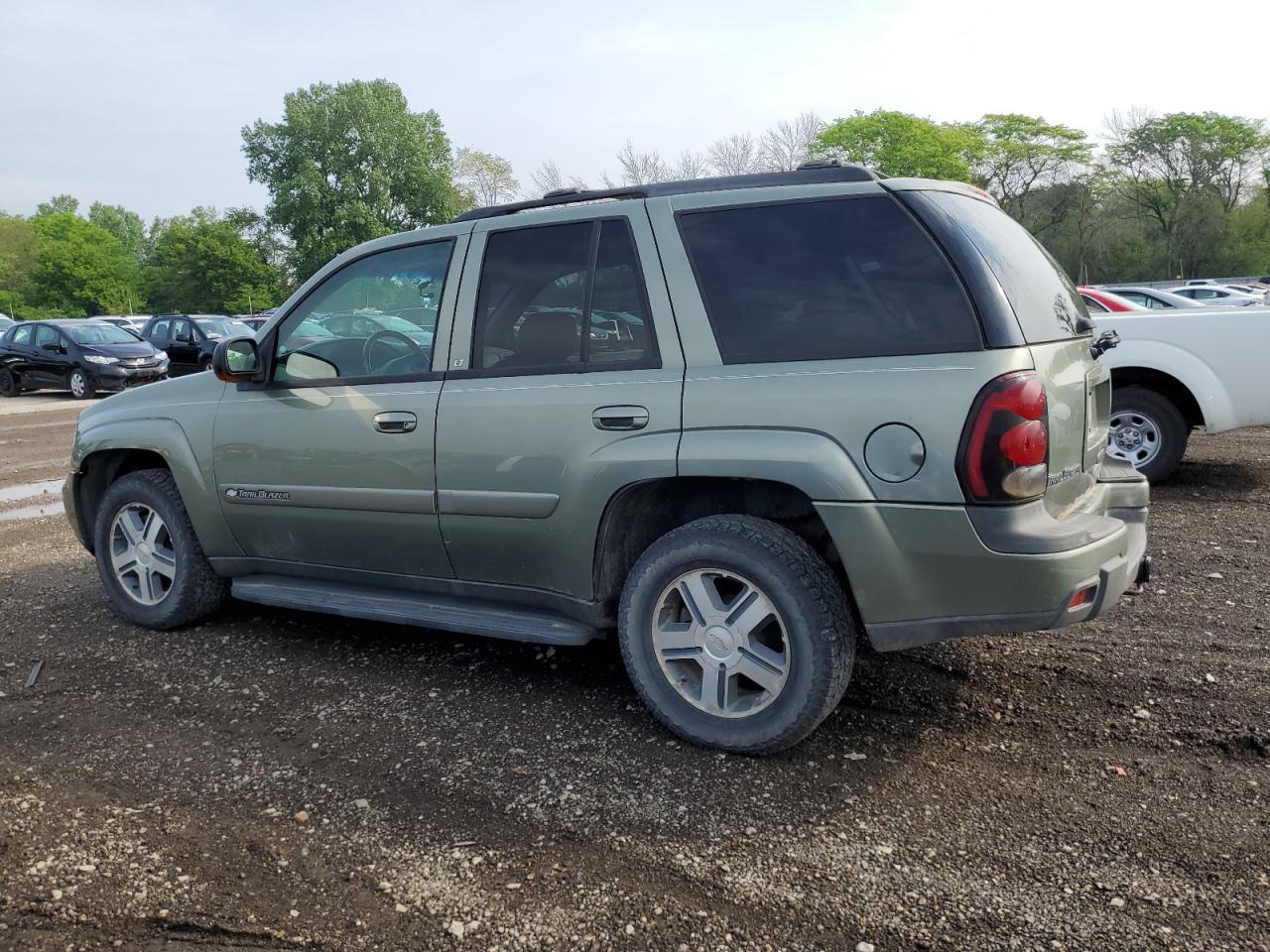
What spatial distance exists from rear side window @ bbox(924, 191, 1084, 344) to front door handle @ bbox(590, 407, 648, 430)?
1.20m

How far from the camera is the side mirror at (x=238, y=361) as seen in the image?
4.46 meters

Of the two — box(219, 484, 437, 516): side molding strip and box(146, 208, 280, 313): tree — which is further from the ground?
box(146, 208, 280, 313): tree

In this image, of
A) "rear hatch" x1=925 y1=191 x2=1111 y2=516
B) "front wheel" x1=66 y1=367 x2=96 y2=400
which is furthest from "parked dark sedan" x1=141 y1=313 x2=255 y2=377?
"rear hatch" x1=925 y1=191 x2=1111 y2=516

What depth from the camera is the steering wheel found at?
4.11 metres

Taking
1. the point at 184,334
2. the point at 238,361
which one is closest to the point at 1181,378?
the point at 238,361

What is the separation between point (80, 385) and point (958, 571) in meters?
21.4

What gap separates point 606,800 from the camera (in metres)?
3.17

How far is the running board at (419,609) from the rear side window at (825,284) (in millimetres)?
1205

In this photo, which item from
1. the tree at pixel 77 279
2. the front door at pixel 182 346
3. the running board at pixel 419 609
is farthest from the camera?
the tree at pixel 77 279

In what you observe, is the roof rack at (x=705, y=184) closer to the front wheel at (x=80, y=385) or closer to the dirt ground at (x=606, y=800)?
the dirt ground at (x=606, y=800)

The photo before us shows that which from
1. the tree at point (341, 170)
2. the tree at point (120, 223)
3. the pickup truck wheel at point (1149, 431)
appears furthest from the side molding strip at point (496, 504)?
the tree at point (120, 223)

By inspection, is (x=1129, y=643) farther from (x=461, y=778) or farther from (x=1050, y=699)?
(x=461, y=778)

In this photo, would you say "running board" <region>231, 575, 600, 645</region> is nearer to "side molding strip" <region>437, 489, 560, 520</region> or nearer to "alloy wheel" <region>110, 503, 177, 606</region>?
"side molding strip" <region>437, 489, 560, 520</region>

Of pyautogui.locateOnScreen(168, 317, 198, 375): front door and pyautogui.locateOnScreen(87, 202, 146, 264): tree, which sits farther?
pyautogui.locateOnScreen(87, 202, 146, 264): tree
